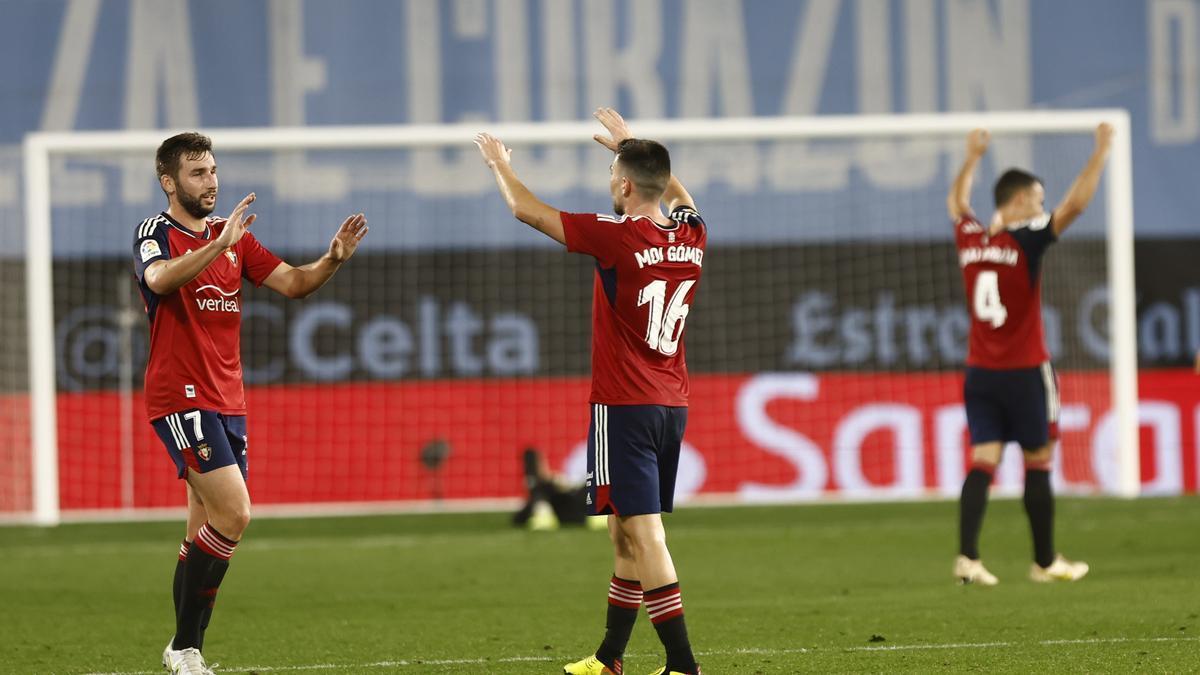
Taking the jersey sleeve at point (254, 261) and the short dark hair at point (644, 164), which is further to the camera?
the jersey sleeve at point (254, 261)

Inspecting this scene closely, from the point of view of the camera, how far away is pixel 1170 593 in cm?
740

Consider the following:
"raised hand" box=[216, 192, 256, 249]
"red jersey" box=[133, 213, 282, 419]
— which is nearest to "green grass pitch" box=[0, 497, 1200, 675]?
"red jersey" box=[133, 213, 282, 419]

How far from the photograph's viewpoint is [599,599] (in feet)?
26.1

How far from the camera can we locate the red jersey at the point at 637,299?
520 cm

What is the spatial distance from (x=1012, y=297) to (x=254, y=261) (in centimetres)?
398

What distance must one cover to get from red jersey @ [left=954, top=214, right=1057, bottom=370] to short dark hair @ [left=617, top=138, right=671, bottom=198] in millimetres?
3344

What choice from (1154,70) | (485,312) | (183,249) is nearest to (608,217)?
(183,249)

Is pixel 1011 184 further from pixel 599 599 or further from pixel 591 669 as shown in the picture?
pixel 591 669

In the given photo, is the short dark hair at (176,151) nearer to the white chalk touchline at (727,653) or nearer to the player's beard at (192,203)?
the player's beard at (192,203)

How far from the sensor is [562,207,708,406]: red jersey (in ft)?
17.0

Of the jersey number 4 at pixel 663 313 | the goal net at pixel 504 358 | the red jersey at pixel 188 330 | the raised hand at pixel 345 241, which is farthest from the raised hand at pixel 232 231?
the goal net at pixel 504 358

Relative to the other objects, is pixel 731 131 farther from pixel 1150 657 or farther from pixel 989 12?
pixel 1150 657

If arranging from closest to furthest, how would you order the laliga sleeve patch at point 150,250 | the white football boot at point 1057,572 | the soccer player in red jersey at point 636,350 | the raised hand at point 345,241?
the soccer player in red jersey at point 636,350 → the laliga sleeve patch at point 150,250 → the raised hand at point 345,241 → the white football boot at point 1057,572

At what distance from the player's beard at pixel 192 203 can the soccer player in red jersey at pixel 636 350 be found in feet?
3.41
